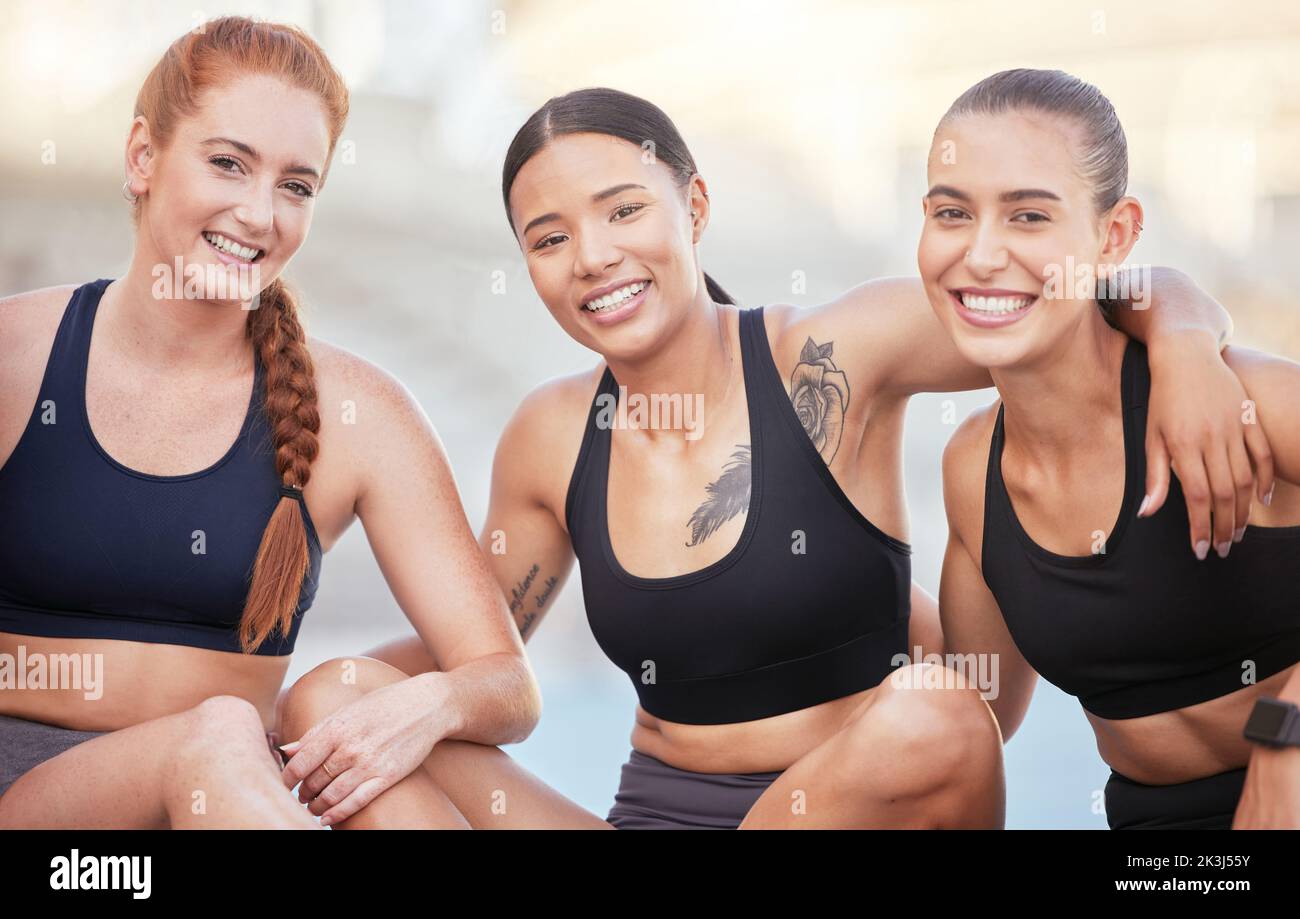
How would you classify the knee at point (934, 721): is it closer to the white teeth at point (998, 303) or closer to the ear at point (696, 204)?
the white teeth at point (998, 303)

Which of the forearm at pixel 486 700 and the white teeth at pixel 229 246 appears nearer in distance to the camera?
the forearm at pixel 486 700

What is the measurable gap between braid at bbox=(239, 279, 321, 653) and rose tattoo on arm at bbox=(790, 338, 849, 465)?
0.71 metres

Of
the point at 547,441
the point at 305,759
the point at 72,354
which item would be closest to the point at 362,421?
the point at 547,441

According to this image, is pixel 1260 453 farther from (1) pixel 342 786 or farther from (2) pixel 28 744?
(2) pixel 28 744

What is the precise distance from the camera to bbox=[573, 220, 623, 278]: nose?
6.16ft

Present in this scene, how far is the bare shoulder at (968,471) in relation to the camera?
1.89 metres

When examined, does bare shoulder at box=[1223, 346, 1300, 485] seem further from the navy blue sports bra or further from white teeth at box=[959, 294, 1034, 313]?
the navy blue sports bra

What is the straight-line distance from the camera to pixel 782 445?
6.39ft

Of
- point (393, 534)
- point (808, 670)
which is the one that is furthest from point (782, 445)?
point (393, 534)

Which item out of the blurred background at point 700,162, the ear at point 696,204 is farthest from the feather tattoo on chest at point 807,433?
the blurred background at point 700,162

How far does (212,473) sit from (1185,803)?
1404mm

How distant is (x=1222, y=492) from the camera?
1.57 m

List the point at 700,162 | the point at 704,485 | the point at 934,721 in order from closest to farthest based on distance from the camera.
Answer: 1. the point at 934,721
2. the point at 704,485
3. the point at 700,162
